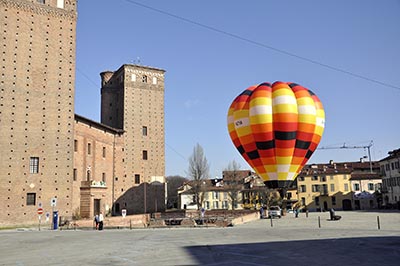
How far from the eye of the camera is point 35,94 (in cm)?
3450

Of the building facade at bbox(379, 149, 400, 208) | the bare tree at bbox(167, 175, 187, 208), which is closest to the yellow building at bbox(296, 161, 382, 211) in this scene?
the building facade at bbox(379, 149, 400, 208)

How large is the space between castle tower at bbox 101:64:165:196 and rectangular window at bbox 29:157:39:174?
16.9 m

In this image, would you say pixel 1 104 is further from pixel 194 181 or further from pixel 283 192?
pixel 194 181

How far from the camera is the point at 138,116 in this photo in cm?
5288

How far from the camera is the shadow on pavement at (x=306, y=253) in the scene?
37.1 ft

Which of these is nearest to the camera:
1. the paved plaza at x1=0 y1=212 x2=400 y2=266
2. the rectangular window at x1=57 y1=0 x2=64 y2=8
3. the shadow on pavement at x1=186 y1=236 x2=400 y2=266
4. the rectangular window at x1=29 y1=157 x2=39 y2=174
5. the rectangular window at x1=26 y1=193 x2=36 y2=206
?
the shadow on pavement at x1=186 y1=236 x2=400 y2=266

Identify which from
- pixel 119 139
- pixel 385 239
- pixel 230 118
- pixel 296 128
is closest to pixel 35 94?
pixel 119 139

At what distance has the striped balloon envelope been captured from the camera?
65.4 feet

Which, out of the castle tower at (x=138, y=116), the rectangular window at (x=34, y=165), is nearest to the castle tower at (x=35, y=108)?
the rectangular window at (x=34, y=165)

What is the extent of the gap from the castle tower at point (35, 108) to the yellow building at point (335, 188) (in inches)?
2004

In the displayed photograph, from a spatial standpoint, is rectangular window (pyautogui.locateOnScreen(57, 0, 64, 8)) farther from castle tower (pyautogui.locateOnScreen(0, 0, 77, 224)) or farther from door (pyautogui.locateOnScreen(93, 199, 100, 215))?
door (pyautogui.locateOnScreen(93, 199, 100, 215))

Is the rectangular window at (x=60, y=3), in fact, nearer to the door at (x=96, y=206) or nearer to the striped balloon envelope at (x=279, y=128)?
the door at (x=96, y=206)

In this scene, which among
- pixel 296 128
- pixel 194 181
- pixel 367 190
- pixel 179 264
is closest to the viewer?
pixel 179 264

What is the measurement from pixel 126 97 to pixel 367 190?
49.1 meters
